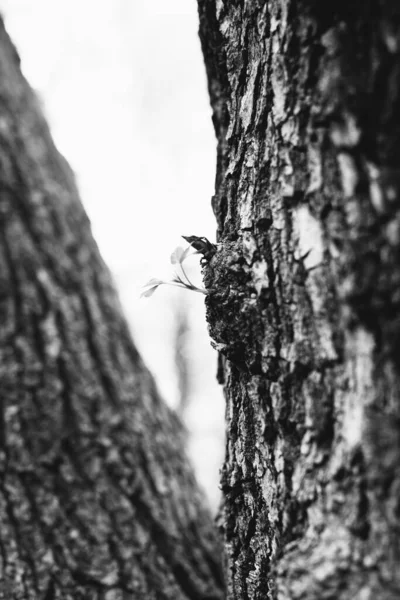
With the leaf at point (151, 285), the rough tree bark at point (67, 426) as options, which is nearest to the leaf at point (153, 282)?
the leaf at point (151, 285)

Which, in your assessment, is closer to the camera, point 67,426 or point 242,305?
point 242,305

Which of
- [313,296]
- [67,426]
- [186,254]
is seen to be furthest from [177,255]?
[67,426]

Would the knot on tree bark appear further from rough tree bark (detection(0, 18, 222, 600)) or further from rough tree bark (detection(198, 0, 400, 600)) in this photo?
rough tree bark (detection(0, 18, 222, 600))

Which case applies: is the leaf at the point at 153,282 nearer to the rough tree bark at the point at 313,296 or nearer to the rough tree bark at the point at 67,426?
the rough tree bark at the point at 313,296

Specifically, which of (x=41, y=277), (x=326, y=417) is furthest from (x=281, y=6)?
(x=41, y=277)

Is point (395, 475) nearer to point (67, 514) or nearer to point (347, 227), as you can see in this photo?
point (347, 227)

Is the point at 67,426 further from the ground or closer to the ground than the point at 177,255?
closer to the ground

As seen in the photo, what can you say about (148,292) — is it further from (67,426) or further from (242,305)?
(67,426)
